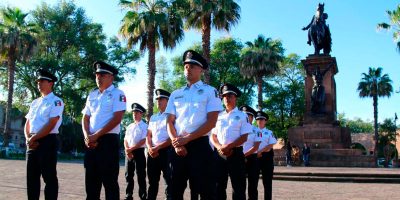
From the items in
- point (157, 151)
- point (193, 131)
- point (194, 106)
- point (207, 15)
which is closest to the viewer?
point (193, 131)

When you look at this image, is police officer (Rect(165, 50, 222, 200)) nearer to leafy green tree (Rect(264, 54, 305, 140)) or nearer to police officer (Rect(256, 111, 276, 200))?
police officer (Rect(256, 111, 276, 200))

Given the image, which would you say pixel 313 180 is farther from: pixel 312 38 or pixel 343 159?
pixel 312 38

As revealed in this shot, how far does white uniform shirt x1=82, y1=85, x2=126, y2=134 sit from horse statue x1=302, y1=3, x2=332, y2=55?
21063 mm

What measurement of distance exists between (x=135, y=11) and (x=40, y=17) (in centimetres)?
1969

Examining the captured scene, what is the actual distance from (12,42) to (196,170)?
107 feet

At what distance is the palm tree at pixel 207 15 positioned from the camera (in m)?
24.6

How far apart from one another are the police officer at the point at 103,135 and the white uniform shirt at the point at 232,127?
6.04 feet

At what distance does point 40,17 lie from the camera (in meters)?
41.6

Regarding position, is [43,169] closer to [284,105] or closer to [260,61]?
[260,61]

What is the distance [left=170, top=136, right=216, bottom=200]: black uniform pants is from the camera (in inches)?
175

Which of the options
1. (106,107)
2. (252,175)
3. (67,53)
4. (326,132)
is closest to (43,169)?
(106,107)

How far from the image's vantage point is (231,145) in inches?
254

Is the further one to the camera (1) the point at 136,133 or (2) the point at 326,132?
(2) the point at 326,132

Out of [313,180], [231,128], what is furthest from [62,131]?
[231,128]
